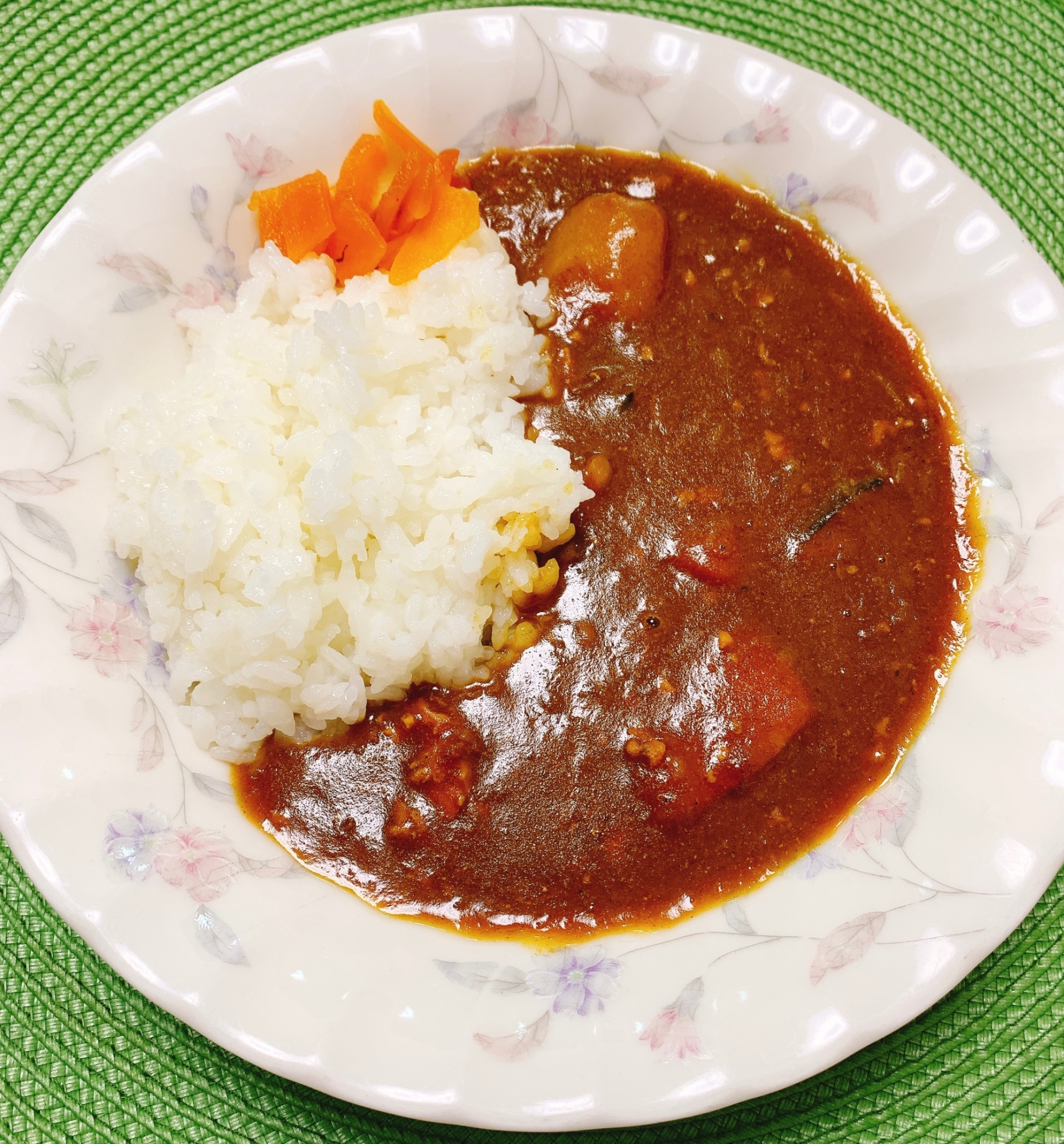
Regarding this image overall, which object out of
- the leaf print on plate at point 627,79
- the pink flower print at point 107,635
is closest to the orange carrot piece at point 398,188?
the leaf print on plate at point 627,79

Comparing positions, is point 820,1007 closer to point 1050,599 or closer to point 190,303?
point 1050,599

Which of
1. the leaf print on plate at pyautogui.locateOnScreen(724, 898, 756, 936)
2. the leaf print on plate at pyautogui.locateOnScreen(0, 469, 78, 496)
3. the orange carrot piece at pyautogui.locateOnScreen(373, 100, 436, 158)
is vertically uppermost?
the orange carrot piece at pyautogui.locateOnScreen(373, 100, 436, 158)

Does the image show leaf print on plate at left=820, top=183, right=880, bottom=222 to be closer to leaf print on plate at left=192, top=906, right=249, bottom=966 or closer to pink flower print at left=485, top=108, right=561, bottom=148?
pink flower print at left=485, top=108, right=561, bottom=148

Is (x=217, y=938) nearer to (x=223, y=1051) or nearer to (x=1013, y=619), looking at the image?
(x=223, y=1051)

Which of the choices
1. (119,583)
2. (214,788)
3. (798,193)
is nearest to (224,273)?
(119,583)

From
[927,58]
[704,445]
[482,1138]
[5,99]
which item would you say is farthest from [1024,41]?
[482,1138]

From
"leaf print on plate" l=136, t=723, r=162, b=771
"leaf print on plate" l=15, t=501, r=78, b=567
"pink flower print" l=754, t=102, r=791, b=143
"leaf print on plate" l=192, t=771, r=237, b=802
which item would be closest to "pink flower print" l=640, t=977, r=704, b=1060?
"leaf print on plate" l=192, t=771, r=237, b=802
